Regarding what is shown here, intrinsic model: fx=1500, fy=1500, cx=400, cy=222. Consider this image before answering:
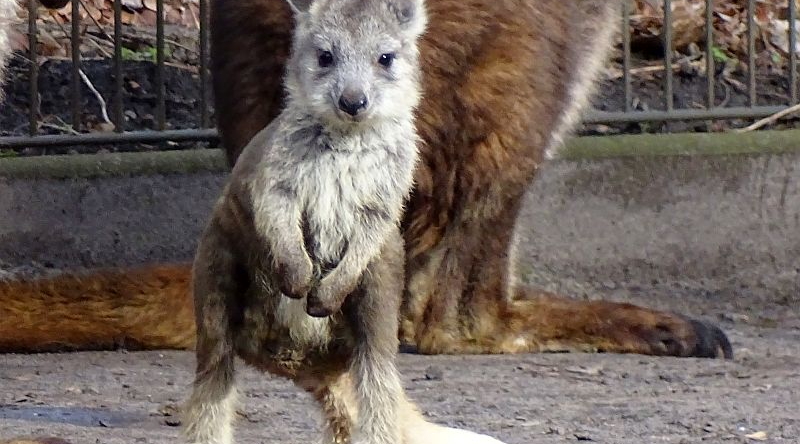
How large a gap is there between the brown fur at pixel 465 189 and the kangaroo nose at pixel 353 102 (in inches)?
57.2

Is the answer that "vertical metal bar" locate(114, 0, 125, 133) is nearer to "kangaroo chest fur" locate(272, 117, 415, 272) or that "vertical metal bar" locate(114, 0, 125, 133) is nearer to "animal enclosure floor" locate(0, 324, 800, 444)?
"animal enclosure floor" locate(0, 324, 800, 444)

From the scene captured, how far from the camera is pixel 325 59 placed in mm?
2736

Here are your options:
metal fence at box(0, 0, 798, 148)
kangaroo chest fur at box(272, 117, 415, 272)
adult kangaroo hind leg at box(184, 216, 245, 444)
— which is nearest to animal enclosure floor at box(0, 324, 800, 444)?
adult kangaroo hind leg at box(184, 216, 245, 444)

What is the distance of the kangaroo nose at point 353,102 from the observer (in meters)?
2.65

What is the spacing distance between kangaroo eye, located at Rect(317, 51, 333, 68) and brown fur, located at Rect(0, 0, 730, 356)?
136cm

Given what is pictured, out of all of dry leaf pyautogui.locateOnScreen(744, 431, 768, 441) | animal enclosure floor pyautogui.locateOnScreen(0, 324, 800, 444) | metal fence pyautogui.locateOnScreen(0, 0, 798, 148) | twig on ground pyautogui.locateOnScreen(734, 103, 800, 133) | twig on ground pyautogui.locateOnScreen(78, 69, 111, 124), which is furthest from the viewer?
twig on ground pyautogui.locateOnScreen(78, 69, 111, 124)

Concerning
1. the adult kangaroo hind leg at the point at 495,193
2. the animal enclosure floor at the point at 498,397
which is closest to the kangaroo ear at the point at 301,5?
the animal enclosure floor at the point at 498,397

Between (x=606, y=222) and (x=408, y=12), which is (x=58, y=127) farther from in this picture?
(x=408, y=12)

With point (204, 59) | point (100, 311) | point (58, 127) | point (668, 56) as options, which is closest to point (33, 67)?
point (58, 127)

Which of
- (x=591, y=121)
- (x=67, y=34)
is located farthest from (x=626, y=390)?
(x=67, y=34)

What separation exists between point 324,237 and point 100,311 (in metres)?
1.86

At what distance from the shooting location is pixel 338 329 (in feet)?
9.03

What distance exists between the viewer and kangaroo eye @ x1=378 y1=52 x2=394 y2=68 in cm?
275

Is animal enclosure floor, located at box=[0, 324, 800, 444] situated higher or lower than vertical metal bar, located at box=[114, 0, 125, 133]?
lower
